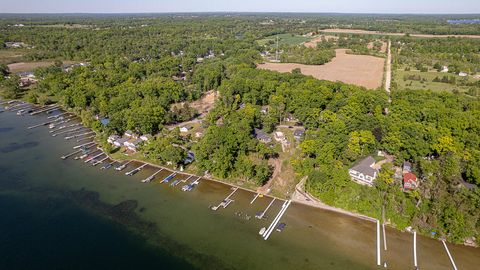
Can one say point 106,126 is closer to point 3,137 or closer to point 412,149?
point 3,137

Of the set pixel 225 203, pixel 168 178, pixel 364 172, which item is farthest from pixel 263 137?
pixel 364 172

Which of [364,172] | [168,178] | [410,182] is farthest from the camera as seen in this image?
[168,178]

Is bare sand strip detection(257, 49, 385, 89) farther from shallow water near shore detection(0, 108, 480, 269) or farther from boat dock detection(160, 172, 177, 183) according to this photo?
boat dock detection(160, 172, 177, 183)

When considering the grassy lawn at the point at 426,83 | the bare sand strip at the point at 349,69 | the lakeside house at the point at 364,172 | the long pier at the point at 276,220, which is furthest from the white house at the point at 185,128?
the grassy lawn at the point at 426,83

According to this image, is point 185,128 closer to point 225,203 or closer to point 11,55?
point 225,203

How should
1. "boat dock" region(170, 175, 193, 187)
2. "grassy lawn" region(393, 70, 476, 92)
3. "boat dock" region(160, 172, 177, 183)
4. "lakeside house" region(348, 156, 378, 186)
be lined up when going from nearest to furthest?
"lakeside house" region(348, 156, 378, 186) → "boat dock" region(170, 175, 193, 187) → "boat dock" region(160, 172, 177, 183) → "grassy lawn" region(393, 70, 476, 92)

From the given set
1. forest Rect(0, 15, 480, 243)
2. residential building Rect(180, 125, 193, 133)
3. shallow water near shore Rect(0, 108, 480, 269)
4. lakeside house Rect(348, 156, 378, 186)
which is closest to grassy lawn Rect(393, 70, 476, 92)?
forest Rect(0, 15, 480, 243)
